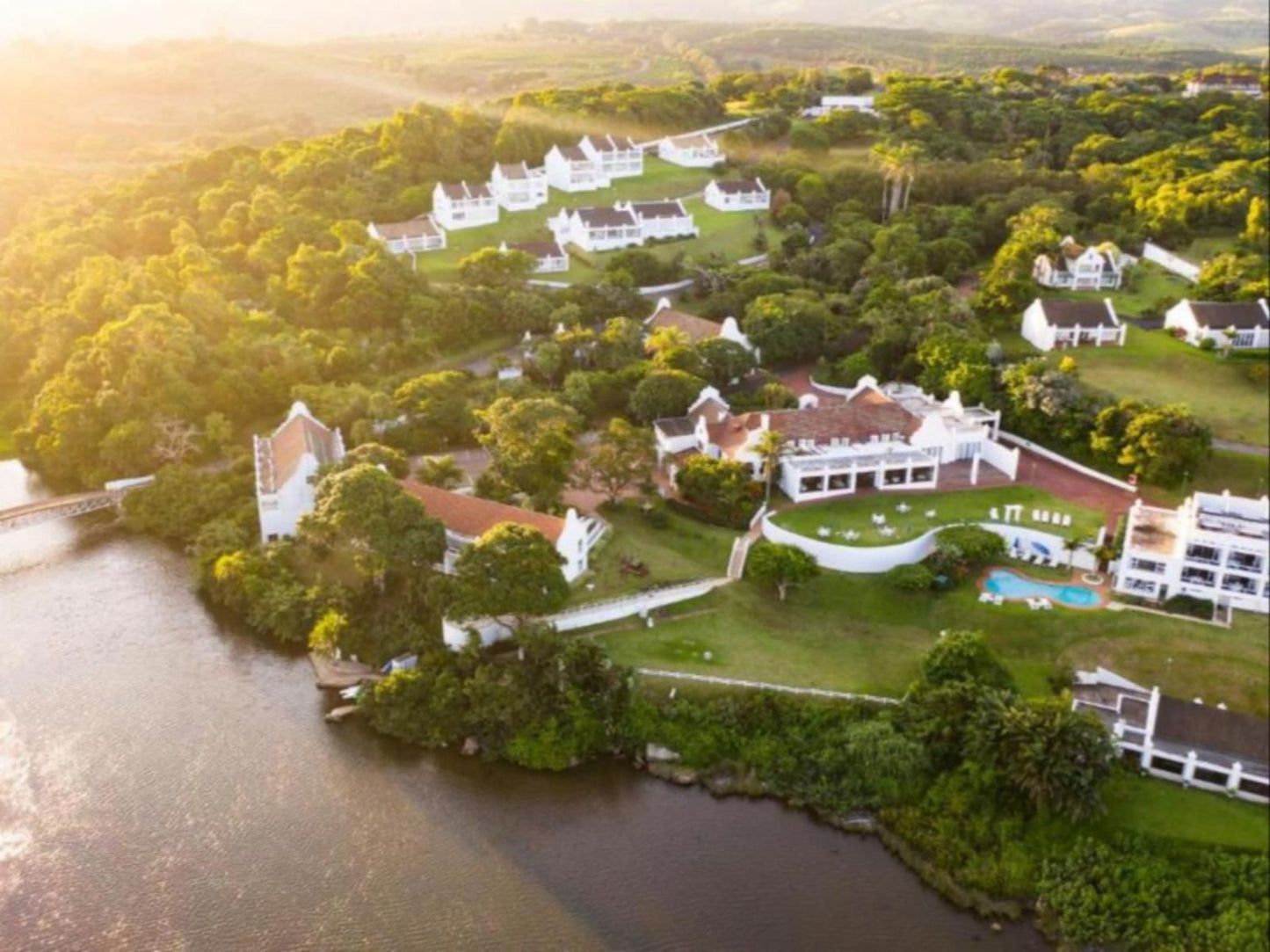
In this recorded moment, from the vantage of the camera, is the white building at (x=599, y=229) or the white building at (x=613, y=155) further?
the white building at (x=613, y=155)

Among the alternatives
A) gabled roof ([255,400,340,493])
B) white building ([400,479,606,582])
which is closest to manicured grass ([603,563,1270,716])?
white building ([400,479,606,582])

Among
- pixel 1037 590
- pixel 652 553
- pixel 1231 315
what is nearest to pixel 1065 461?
pixel 1037 590

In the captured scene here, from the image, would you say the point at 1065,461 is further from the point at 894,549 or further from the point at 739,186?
the point at 739,186

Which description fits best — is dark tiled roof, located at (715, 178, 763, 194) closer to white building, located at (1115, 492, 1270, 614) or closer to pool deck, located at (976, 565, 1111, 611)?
pool deck, located at (976, 565, 1111, 611)

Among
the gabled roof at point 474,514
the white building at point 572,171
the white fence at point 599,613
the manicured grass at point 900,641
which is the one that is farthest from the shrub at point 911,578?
the white building at point 572,171

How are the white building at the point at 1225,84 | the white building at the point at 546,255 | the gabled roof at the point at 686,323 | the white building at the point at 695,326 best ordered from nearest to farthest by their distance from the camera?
1. the white building at the point at 695,326
2. the gabled roof at the point at 686,323
3. the white building at the point at 546,255
4. the white building at the point at 1225,84

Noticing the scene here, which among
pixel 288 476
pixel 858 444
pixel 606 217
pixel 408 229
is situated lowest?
pixel 288 476

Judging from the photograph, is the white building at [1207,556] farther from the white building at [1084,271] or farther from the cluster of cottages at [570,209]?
the cluster of cottages at [570,209]
